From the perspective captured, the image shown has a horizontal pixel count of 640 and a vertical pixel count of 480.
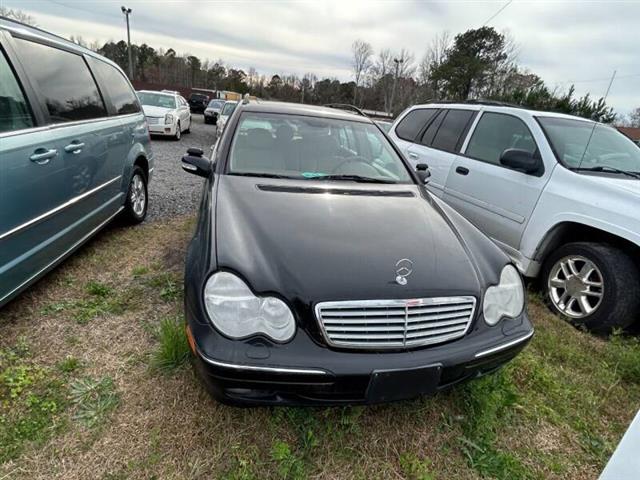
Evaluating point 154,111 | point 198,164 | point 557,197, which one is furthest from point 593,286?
point 154,111

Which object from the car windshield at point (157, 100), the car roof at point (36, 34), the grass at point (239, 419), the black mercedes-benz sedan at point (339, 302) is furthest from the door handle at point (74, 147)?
the car windshield at point (157, 100)

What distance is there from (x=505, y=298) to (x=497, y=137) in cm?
262

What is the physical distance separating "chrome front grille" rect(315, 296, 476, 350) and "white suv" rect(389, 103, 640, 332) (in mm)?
1901

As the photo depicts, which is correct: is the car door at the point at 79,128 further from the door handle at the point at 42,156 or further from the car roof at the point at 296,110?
the car roof at the point at 296,110

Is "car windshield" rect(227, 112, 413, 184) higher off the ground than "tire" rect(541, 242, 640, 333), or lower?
higher

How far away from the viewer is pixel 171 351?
206 cm

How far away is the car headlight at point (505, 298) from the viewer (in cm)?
174

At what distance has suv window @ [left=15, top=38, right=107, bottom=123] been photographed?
2.48 meters

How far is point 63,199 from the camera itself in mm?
2592

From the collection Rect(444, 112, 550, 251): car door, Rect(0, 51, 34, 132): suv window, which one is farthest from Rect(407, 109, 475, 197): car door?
Rect(0, 51, 34, 132): suv window

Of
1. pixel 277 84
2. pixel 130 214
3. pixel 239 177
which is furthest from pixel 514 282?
pixel 277 84

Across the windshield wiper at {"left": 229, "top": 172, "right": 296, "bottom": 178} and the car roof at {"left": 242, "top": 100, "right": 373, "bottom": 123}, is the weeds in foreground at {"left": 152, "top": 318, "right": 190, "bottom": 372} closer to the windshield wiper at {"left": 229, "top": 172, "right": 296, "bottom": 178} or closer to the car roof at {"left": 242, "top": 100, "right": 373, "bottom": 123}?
the windshield wiper at {"left": 229, "top": 172, "right": 296, "bottom": 178}

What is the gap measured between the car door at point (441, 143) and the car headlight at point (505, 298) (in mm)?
2350

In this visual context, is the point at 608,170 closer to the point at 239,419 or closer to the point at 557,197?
the point at 557,197
